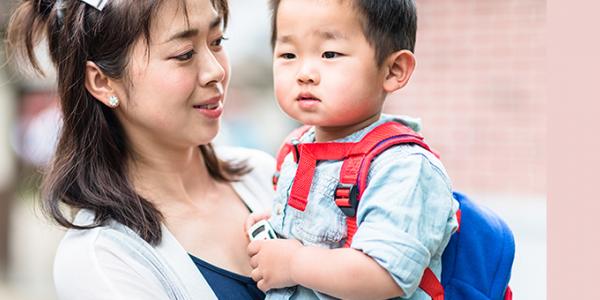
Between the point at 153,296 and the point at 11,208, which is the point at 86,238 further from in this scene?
the point at 11,208

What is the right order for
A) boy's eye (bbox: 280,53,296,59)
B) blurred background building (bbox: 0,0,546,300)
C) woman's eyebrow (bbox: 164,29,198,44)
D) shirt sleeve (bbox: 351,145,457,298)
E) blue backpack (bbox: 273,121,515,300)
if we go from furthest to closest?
blurred background building (bbox: 0,0,546,300) < woman's eyebrow (bbox: 164,29,198,44) < boy's eye (bbox: 280,53,296,59) < blue backpack (bbox: 273,121,515,300) < shirt sleeve (bbox: 351,145,457,298)

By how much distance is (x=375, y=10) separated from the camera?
168 centimetres

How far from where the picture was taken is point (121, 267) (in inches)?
73.3

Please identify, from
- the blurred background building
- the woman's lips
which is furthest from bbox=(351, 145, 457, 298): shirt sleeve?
the blurred background building

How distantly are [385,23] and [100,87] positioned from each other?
0.87 metres

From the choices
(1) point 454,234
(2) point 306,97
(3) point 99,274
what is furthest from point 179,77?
(1) point 454,234

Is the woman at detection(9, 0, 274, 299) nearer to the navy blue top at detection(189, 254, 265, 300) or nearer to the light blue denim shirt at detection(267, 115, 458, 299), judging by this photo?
the navy blue top at detection(189, 254, 265, 300)

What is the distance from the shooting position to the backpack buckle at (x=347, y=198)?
165 cm

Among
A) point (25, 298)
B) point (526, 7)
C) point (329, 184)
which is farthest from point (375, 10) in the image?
point (25, 298)

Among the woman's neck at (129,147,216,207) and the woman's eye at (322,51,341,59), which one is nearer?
the woman's eye at (322,51,341,59)

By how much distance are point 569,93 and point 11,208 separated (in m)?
6.98

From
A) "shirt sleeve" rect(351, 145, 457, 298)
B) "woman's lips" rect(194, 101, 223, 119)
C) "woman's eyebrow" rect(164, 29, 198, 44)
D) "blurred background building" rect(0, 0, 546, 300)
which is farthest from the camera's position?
"blurred background building" rect(0, 0, 546, 300)

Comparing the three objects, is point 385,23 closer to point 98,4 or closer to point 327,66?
point 327,66

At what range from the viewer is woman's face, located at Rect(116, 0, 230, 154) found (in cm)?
201
